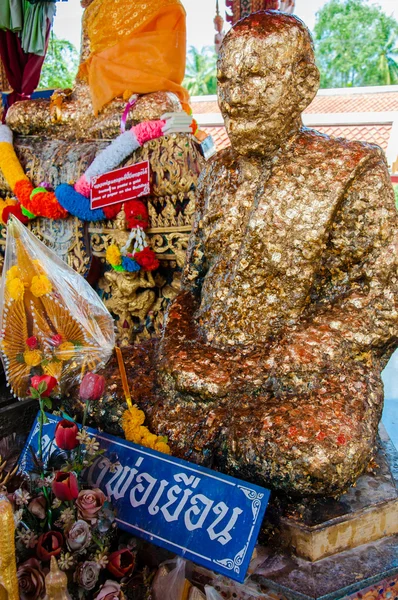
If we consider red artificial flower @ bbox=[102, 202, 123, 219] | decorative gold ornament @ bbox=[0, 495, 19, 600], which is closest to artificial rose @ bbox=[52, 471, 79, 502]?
decorative gold ornament @ bbox=[0, 495, 19, 600]

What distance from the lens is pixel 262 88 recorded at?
1.68 metres

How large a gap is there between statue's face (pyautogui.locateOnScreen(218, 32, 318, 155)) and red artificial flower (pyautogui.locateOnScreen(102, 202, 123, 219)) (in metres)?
1.40

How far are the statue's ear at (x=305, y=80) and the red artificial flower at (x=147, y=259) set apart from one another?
1.37 meters

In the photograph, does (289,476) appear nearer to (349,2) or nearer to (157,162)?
(157,162)

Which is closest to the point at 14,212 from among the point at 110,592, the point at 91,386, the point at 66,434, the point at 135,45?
the point at 135,45

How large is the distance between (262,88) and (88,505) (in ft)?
3.64

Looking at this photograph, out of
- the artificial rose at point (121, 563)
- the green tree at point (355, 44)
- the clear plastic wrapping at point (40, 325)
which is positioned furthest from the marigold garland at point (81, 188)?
the green tree at point (355, 44)

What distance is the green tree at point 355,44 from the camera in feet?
63.1

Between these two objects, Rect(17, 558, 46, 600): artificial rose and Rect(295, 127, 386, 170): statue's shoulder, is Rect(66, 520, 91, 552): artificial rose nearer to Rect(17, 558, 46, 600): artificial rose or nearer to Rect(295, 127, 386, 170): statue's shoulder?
Rect(17, 558, 46, 600): artificial rose

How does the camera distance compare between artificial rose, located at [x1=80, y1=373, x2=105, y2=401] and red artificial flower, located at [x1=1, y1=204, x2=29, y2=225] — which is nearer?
artificial rose, located at [x1=80, y1=373, x2=105, y2=401]

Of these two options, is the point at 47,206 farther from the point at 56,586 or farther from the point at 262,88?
the point at 56,586

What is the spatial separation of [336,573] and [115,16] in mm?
2829

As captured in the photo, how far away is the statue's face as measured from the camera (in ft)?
5.47

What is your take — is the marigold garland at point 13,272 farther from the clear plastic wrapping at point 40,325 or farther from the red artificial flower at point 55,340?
the red artificial flower at point 55,340
